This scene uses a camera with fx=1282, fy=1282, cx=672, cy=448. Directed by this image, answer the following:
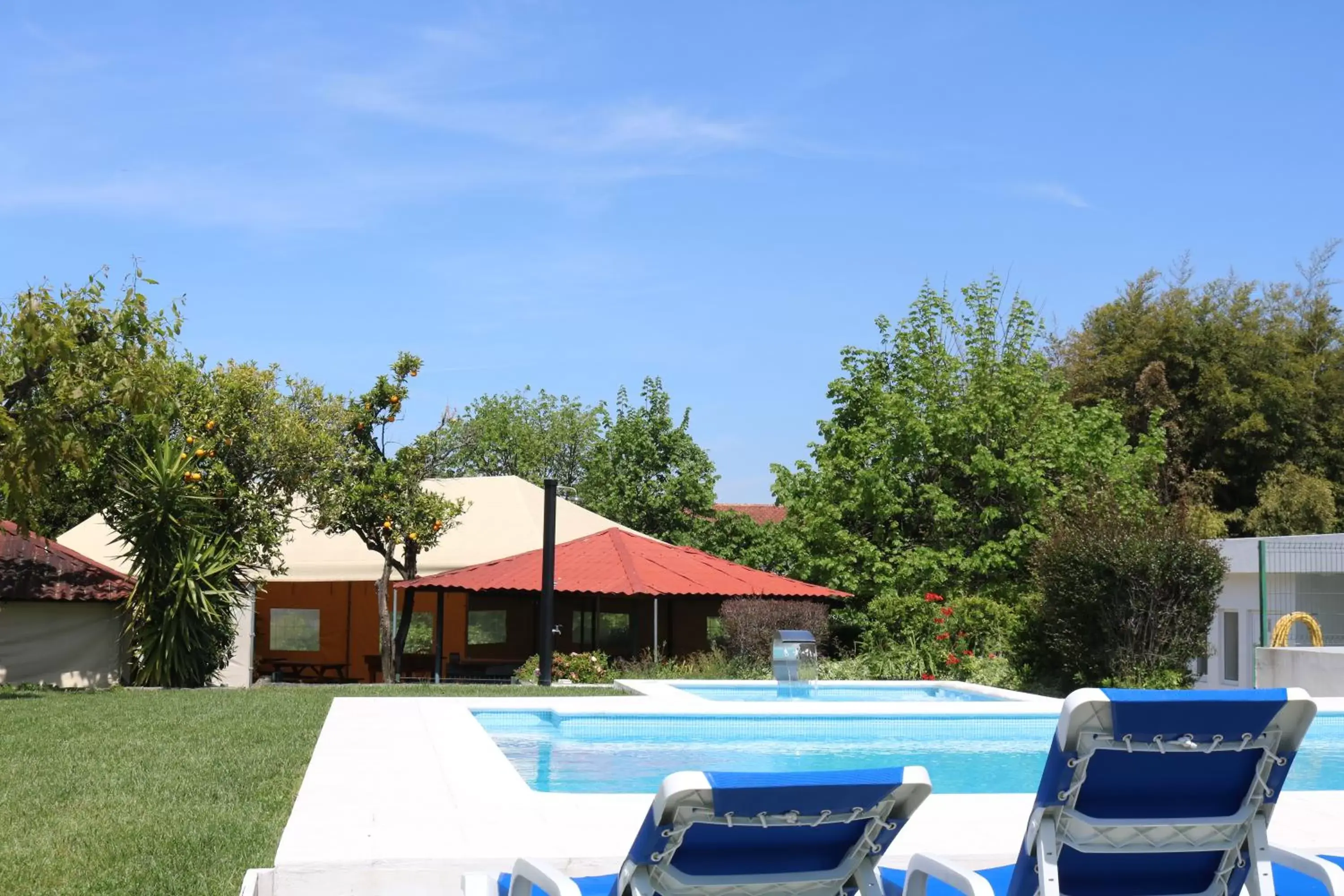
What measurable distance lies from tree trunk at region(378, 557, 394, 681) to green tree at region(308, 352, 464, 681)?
32mm

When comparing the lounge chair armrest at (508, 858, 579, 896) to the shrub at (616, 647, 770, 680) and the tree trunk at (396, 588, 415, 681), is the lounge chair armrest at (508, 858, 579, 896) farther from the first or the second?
the tree trunk at (396, 588, 415, 681)

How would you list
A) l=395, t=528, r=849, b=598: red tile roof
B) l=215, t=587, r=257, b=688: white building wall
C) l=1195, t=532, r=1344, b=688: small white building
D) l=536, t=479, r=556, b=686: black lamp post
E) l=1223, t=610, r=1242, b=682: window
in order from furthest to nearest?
l=395, t=528, r=849, b=598: red tile roof
l=1223, t=610, r=1242, b=682: window
l=215, t=587, r=257, b=688: white building wall
l=1195, t=532, r=1344, b=688: small white building
l=536, t=479, r=556, b=686: black lamp post

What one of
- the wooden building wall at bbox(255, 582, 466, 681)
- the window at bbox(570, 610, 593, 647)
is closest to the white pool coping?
the window at bbox(570, 610, 593, 647)

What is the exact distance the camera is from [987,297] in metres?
27.9

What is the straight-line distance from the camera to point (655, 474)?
4347cm

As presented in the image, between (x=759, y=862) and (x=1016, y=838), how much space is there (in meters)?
3.23

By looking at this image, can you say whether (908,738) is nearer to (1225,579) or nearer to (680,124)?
(680,124)

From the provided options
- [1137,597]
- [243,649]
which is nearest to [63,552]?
[243,649]

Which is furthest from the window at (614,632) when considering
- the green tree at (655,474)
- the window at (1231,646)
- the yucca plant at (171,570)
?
the green tree at (655,474)

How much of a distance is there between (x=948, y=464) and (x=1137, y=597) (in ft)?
30.7

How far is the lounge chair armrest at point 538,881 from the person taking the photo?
320 cm

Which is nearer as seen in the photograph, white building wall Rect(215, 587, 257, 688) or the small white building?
the small white building

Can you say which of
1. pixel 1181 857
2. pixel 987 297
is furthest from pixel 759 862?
pixel 987 297

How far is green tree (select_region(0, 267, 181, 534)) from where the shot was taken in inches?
642
